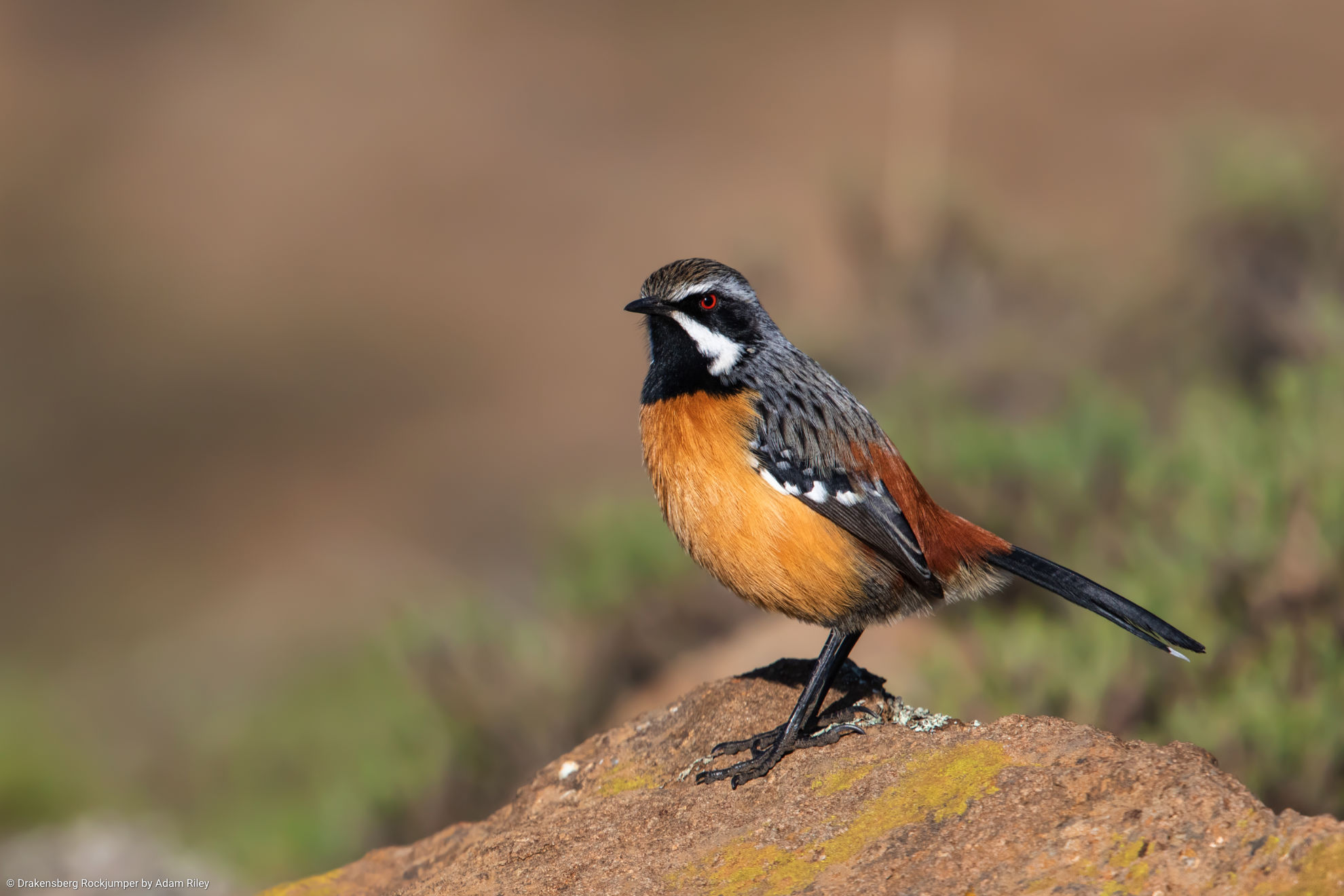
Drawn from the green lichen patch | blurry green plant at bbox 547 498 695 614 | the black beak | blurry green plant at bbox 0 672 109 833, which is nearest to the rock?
the green lichen patch

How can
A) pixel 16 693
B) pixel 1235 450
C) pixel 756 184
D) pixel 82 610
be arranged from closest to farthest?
1. pixel 1235 450
2. pixel 16 693
3. pixel 82 610
4. pixel 756 184

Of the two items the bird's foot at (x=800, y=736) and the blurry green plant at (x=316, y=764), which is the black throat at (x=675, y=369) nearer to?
the bird's foot at (x=800, y=736)

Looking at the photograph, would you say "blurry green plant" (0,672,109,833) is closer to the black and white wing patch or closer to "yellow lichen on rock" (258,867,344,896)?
"yellow lichen on rock" (258,867,344,896)

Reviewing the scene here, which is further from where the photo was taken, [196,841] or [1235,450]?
[196,841]

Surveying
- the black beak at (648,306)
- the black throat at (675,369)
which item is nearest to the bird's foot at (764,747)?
the black throat at (675,369)

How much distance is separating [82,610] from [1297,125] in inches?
686

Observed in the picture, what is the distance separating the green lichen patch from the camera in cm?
341

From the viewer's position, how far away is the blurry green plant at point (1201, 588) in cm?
639

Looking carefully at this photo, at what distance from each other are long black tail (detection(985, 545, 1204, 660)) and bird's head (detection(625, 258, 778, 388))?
1.41m

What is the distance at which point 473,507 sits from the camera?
62.7 feet

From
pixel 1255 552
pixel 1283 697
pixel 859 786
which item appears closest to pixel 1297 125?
pixel 1255 552

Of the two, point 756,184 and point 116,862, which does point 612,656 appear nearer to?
point 116,862

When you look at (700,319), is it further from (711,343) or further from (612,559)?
(612,559)

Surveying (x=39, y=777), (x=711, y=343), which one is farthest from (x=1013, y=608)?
(x=39, y=777)
